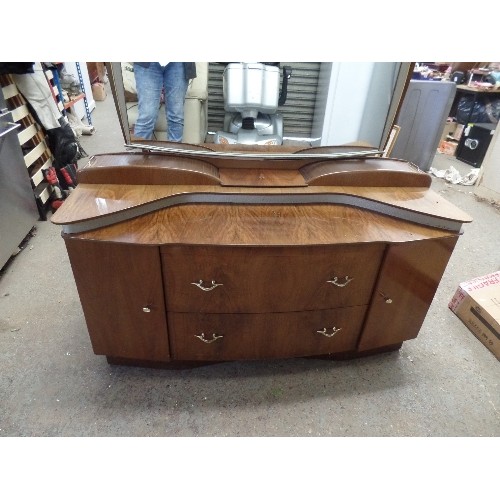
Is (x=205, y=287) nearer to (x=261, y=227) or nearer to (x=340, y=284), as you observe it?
(x=261, y=227)

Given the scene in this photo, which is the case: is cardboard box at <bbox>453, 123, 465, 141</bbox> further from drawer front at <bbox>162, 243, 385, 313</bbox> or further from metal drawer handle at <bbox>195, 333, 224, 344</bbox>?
metal drawer handle at <bbox>195, 333, 224, 344</bbox>

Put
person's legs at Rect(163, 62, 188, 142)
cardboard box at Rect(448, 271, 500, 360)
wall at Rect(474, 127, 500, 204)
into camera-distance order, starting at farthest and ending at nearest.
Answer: wall at Rect(474, 127, 500, 204), cardboard box at Rect(448, 271, 500, 360), person's legs at Rect(163, 62, 188, 142)

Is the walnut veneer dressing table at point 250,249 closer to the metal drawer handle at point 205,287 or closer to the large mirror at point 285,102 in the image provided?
the metal drawer handle at point 205,287

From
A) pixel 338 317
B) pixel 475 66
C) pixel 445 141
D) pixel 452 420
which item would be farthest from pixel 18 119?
pixel 475 66

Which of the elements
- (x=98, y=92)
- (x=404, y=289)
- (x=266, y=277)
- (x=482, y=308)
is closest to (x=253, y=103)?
(x=266, y=277)

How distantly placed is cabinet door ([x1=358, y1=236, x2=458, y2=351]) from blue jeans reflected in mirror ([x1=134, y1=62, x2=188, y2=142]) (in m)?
0.97

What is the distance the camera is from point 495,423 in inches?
49.9

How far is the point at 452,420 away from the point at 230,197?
1.16m

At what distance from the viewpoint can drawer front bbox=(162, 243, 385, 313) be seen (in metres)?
1.05

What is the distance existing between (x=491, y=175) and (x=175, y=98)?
284cm

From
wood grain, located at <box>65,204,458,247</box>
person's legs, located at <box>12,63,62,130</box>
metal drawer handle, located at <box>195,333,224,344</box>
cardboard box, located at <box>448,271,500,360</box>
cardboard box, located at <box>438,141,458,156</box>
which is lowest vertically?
cardboard box, located at <box>448,271,500,360</box>

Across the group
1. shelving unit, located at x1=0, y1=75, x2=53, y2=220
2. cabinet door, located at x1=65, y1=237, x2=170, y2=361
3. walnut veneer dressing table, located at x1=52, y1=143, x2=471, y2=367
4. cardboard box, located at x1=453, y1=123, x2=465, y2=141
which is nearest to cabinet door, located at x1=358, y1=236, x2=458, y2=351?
walnut veneer dressing table, located at x1=52, y1=143, x2=471, y2=367
